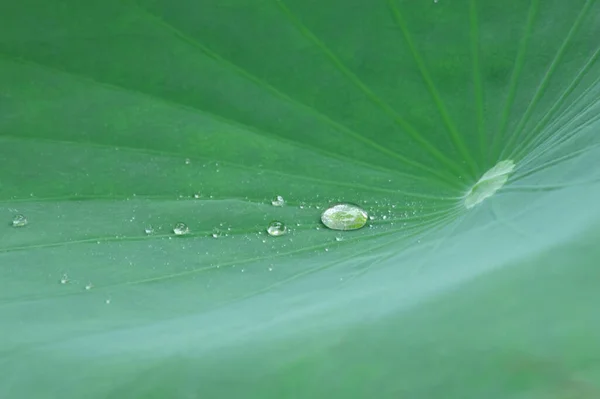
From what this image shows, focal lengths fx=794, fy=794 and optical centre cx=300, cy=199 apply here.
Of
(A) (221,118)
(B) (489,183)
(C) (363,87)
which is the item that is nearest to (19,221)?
(A) (221,118)

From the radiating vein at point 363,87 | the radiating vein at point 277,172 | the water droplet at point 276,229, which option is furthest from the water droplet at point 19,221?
the radiating vein at point 363,87

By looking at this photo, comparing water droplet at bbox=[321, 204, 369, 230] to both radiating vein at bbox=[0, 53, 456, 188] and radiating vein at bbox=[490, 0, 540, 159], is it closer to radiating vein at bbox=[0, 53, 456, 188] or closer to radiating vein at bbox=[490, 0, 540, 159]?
radiating vein at bbox=[0, 53, 456, 188]

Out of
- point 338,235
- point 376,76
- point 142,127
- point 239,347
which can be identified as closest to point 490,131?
point 376,76

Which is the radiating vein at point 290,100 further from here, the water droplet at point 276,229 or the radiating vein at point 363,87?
the water droplet at point 276,229

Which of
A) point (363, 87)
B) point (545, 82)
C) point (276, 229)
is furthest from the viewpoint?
point (363, 87)

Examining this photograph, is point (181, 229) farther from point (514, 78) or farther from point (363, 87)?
point (514, 78)

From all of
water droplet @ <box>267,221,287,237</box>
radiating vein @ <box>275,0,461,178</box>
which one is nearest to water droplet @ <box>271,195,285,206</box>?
water droplet @ <box>267,221,287,237</box>
